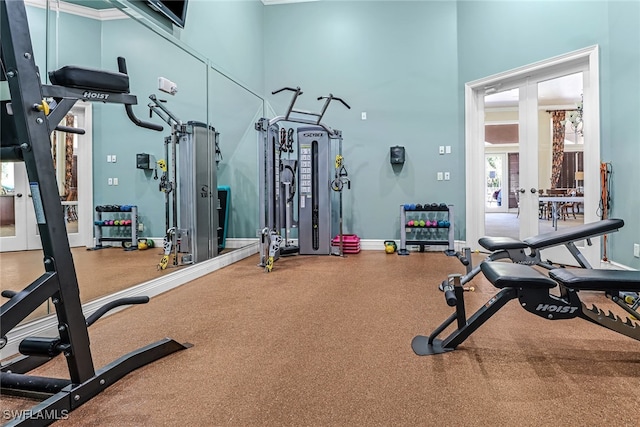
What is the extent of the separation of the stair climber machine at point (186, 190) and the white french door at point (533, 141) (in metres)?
3.79

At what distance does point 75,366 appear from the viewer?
1.52 m

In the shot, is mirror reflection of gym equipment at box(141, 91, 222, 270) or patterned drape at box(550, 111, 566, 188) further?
patterned drape at box(550, 111, 566, 188)

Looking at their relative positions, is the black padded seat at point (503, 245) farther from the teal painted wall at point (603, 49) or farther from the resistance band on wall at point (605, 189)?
the resistance band on wall at point (605, 189)

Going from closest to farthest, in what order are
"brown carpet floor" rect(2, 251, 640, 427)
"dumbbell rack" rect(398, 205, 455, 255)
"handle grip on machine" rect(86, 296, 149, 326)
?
"brown carpet floor" rect(2, 251, 640, 427), "handle grip on machine" rect(86, 296, 149, 326), "dumbbell rack" rect(398, 205, 455, 255)

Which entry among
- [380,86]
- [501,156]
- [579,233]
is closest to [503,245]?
[579,233]

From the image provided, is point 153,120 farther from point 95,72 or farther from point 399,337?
point 399,337

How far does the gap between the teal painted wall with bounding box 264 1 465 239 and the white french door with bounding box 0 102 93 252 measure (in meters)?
3.39

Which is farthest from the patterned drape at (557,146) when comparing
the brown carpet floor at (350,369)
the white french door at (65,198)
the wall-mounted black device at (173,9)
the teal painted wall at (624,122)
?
the white french door at (65,198)

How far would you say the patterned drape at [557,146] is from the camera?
4.87 metres

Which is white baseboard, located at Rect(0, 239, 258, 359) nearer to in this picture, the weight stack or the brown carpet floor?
the brown carpet floor

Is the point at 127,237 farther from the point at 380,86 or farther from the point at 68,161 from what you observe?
the point at 380,86

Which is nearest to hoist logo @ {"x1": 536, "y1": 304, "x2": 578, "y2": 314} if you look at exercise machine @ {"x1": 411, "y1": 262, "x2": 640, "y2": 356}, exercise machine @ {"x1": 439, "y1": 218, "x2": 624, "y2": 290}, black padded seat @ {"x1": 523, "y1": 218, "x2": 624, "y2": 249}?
exercise machine @ {"x1": 411, "y1": 262, "x2": 640, "y2": 356}

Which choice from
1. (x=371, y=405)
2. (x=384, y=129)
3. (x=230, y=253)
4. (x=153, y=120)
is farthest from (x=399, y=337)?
(x=384, y=129)

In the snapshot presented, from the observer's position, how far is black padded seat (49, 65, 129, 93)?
149cm
